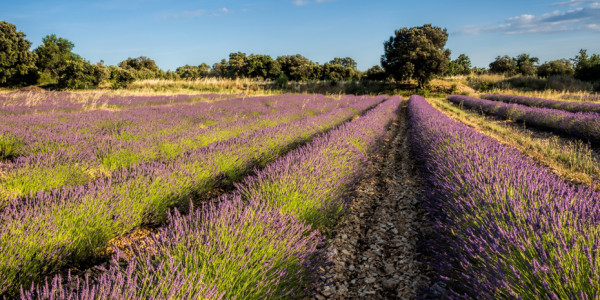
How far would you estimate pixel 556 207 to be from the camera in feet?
6.76

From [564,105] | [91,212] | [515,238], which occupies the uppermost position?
[564,105]

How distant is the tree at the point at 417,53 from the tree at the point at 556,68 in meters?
15.9

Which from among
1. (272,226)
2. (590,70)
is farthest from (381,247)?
(590,70)

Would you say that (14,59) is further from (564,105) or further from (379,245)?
(564,105)

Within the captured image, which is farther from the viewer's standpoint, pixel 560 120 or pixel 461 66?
pixel 461 66

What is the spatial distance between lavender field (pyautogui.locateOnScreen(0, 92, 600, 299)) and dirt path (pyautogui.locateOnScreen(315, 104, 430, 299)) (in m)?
0.02

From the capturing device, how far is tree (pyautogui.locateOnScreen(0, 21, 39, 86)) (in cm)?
3003

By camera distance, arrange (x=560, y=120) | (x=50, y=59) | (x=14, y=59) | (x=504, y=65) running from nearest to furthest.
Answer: (x=560, y=120), (x=14, y=59), (x=50, y=59), (x=504, y=65)

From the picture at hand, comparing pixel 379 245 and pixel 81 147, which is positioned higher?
pixel 81 147

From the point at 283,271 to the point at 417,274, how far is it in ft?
4.46

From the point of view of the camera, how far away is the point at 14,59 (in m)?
31.0

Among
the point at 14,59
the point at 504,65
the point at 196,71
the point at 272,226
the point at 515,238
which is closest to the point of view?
the point at 515,238

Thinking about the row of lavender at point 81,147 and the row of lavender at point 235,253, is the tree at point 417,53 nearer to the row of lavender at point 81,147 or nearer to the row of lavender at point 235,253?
the row of lavender at point 81,147

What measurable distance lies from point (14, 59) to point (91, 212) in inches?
1671
